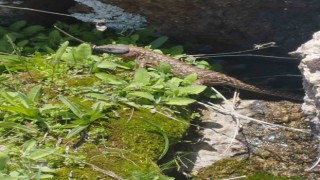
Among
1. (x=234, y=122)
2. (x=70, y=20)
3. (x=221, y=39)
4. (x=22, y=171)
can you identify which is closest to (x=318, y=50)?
(x=234, y=122)

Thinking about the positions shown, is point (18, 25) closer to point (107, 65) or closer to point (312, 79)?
point (107, 65)

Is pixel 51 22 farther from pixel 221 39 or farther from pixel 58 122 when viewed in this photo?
pixel 58 122

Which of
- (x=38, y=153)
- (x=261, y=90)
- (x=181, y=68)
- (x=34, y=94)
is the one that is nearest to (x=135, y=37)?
(x=181, y=68)

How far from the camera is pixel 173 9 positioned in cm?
435

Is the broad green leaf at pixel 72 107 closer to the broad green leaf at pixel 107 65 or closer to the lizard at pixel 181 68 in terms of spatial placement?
the broad green leaf at pixel 107 65

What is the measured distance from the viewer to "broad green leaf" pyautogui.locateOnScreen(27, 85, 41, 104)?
10.8 ft

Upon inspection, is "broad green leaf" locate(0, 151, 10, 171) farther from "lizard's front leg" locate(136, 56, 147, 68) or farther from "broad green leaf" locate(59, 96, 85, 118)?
"lizard's front leg" locate(136, 56, 147, 68)

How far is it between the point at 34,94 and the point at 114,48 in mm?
957

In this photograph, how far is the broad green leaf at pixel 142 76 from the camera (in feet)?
12.0

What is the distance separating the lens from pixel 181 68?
158 inches

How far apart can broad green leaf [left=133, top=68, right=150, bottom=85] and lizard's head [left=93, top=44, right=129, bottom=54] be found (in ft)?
1.40

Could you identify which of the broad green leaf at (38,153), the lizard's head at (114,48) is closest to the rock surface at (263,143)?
the lizard's head at (114,48)

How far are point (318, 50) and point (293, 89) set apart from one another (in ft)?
3.12

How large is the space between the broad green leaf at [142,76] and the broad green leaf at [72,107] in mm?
564
